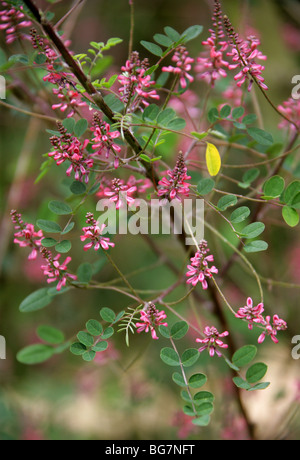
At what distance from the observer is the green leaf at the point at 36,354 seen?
755 millimetres

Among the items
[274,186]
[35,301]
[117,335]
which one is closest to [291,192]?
[274,186]

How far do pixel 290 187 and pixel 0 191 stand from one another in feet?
2.87

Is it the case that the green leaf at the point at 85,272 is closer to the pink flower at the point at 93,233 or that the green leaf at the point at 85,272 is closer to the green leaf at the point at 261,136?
the pink flower at the point at 93,233

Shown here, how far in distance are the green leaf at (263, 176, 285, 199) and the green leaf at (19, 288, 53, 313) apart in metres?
0.35

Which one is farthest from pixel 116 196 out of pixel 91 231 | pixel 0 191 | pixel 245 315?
pixel 0 191

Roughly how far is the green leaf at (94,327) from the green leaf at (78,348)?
21 mm

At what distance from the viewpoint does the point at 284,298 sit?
1285 millimetres

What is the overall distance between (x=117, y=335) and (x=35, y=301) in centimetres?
85

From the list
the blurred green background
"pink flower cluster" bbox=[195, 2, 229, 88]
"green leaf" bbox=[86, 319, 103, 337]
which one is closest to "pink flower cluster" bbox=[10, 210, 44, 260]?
"green leaf" bbox=[86, 319, 103, 337]

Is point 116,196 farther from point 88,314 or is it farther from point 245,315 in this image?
point 88,314

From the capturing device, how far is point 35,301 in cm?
68

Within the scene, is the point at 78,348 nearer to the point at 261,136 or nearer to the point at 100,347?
the point at 100,347

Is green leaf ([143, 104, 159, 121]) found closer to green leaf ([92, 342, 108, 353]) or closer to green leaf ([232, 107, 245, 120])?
green leaf ([232, 107, 245, 120])

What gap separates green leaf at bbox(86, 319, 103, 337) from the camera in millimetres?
573
